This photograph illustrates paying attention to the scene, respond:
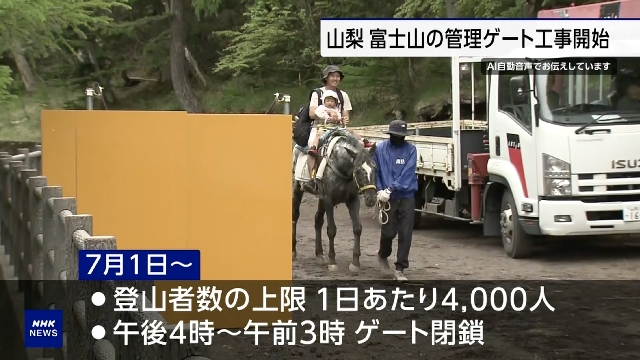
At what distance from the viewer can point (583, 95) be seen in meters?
11.9

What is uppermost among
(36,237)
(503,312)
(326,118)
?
(326,118)

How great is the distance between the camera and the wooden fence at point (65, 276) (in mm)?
3785

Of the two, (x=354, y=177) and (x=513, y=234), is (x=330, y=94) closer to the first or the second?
(x=354, y=177)

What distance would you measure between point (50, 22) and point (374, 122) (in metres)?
16.7

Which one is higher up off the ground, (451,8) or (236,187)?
(451,8)

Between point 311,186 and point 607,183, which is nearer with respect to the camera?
point 607,183

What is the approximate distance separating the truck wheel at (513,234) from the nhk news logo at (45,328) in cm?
776

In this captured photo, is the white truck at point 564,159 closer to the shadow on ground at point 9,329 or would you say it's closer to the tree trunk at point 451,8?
the shadow on ground at point 9,329

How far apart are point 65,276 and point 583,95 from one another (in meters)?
8.23

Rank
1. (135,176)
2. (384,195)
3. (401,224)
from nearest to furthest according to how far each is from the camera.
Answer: (135,176) < (384,195) < (401,224)

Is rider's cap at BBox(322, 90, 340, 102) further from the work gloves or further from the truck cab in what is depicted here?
the truck cab

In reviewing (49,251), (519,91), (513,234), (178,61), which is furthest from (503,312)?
(178,61)

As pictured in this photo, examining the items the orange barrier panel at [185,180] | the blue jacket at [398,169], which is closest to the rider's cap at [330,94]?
the blue jacket at [398,169]
